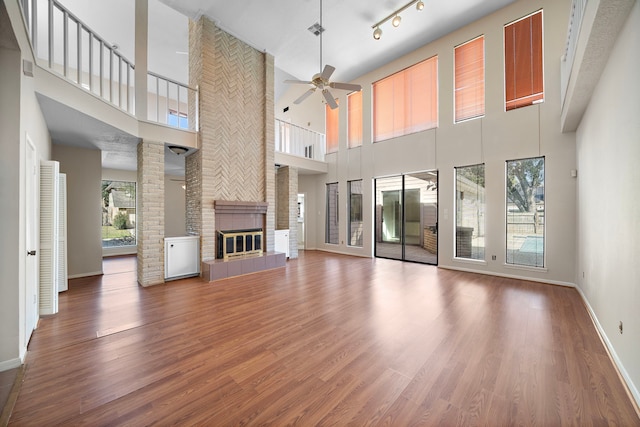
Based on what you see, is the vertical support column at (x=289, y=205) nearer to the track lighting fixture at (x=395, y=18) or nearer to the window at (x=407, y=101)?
the window at (x=407, y=101)

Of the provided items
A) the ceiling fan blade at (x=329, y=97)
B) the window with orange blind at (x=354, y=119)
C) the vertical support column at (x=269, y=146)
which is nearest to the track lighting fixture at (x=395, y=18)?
the ceiling fan blade at (x=329, y=97)

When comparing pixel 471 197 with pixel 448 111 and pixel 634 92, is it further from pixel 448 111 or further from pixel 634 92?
pixel 634 92

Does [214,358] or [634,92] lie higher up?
[634,92]

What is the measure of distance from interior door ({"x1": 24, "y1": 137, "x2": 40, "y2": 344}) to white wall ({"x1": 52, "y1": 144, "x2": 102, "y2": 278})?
2658 mm

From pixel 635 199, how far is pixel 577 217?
325 cm

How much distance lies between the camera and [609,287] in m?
A: 2.63

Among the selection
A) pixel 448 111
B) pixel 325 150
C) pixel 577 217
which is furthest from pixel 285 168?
pixel 577 217

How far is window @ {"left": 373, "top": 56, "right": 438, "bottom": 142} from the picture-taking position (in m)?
6.48

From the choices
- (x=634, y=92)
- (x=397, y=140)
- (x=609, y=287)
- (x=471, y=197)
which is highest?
(x=397, y=140)

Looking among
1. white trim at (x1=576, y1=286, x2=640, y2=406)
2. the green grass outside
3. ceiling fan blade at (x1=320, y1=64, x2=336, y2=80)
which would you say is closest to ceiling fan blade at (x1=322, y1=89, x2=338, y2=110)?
ceiling fan blade at (x1=320, y1=64, x2=336, y2=80)

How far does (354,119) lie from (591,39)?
619 cm

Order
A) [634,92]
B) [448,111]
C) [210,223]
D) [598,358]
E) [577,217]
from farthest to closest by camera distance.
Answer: [448,111] → [210,223] → [577,217] → [598,358] → [634,92]

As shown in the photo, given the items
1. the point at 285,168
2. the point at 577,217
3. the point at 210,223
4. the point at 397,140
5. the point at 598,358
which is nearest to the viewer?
the point at 598,358

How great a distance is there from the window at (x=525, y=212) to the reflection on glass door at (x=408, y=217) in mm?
1560
